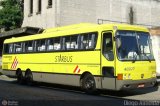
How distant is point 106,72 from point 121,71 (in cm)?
92

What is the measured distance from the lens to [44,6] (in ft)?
117

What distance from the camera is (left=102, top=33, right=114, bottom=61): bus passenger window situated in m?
16.4

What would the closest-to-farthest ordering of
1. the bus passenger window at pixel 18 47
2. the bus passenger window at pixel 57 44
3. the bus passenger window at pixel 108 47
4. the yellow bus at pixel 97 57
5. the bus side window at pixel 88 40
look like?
the yellow bus at pixel 97 57
the bus passenger window at pixel 108 47
the bus side window at pixel 88 40
the bus passenger window at pixel 57 44
the bus passenger window at pixel 18 47

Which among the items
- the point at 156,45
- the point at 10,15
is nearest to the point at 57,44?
the point at 156,45

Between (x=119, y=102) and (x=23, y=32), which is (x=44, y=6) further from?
(x=119, y=102)

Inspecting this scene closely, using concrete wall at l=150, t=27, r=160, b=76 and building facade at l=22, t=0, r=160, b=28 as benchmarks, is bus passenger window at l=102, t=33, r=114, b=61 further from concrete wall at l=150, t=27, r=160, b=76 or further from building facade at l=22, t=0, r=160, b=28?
building facade at l=22, t=0, r=160, b=28

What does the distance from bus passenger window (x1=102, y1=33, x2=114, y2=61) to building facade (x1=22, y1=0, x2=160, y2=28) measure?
1710cm

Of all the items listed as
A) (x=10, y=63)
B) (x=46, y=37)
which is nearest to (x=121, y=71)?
(x=46, y=37)

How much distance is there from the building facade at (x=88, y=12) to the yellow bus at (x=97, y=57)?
40.0 feet

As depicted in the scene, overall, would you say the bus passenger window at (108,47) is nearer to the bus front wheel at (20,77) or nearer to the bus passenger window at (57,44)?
the bus passenger window at (57,44)

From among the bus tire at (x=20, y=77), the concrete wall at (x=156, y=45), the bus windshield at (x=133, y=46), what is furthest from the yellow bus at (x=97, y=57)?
the concrete wall at (x=156, y=45)

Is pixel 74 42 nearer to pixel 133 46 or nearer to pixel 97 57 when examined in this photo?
pixel 97 57

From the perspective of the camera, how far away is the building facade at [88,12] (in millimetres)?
34031

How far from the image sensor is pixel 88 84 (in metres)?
17.6
